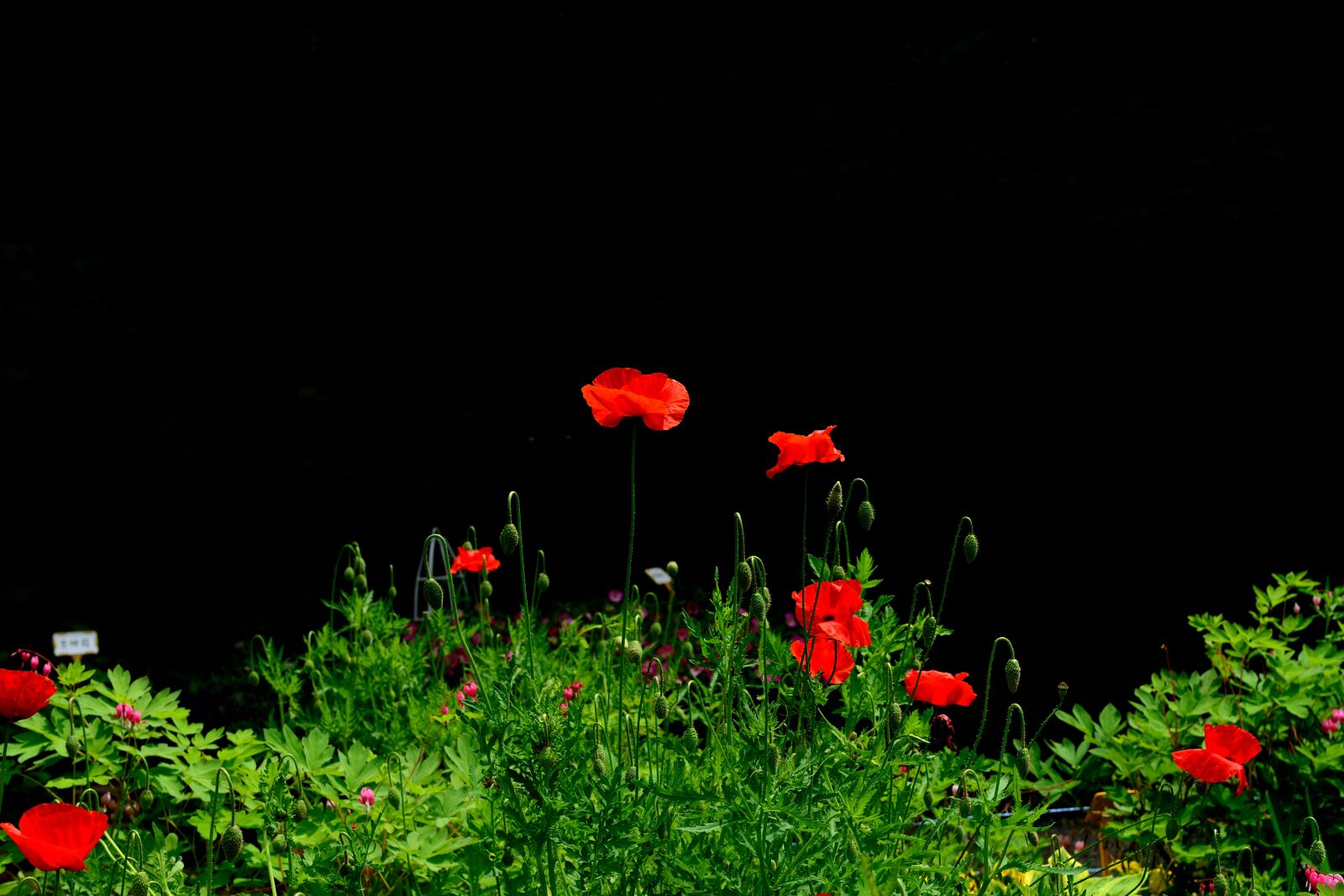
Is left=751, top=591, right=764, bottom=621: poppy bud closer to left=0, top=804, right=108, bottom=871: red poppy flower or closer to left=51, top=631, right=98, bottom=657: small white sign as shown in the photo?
left=0, top=804, right=108, bottom=871: red poppy flower

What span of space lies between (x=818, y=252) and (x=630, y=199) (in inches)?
38.8

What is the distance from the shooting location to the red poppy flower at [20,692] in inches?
53.0

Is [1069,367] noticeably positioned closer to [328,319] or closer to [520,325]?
[520,325]

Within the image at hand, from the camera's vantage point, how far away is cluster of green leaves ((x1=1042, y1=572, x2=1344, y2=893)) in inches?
82.5

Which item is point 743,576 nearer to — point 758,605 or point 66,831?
point 758,605

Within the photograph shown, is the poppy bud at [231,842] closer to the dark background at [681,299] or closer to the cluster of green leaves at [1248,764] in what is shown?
the cluster of green leaves at [1248,764]

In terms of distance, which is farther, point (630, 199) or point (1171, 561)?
point (630, 199)

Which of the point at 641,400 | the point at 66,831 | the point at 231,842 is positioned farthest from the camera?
the point at 641,400

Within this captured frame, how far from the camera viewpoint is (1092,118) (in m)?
4.69

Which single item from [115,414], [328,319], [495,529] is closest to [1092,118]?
[495,529]

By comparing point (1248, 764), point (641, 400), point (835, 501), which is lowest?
point (1248, 764)

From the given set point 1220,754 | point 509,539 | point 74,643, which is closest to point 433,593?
point 509,539

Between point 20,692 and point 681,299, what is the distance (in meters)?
4.36

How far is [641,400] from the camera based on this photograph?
4.67 feet
